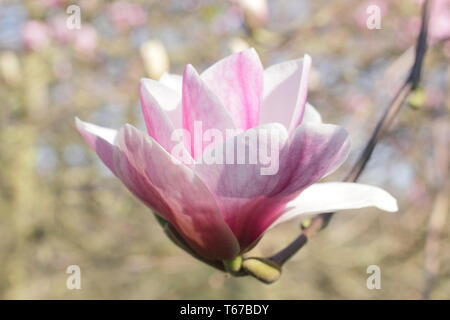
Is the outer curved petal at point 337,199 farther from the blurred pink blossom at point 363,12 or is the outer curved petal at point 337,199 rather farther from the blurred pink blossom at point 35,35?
the blurred pink blossom at point 35,35

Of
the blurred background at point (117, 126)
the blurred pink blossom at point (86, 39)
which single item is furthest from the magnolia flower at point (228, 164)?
the blurred pink blossom at point (86, 39)

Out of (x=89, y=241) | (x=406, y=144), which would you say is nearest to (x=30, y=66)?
(x=89, y=241)

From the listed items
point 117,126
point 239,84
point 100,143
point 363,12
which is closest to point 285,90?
point 239,84

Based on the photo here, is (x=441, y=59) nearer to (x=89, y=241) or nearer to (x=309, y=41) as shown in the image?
(x=309, y=41)

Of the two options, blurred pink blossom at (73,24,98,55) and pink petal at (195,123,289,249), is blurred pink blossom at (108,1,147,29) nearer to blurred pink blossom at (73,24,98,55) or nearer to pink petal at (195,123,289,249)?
blurred pink blossom at (73,24,98,55)

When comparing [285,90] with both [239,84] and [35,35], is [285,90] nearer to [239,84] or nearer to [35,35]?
[239,84]

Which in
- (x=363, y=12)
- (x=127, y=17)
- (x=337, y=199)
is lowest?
(x=337, y=199)
